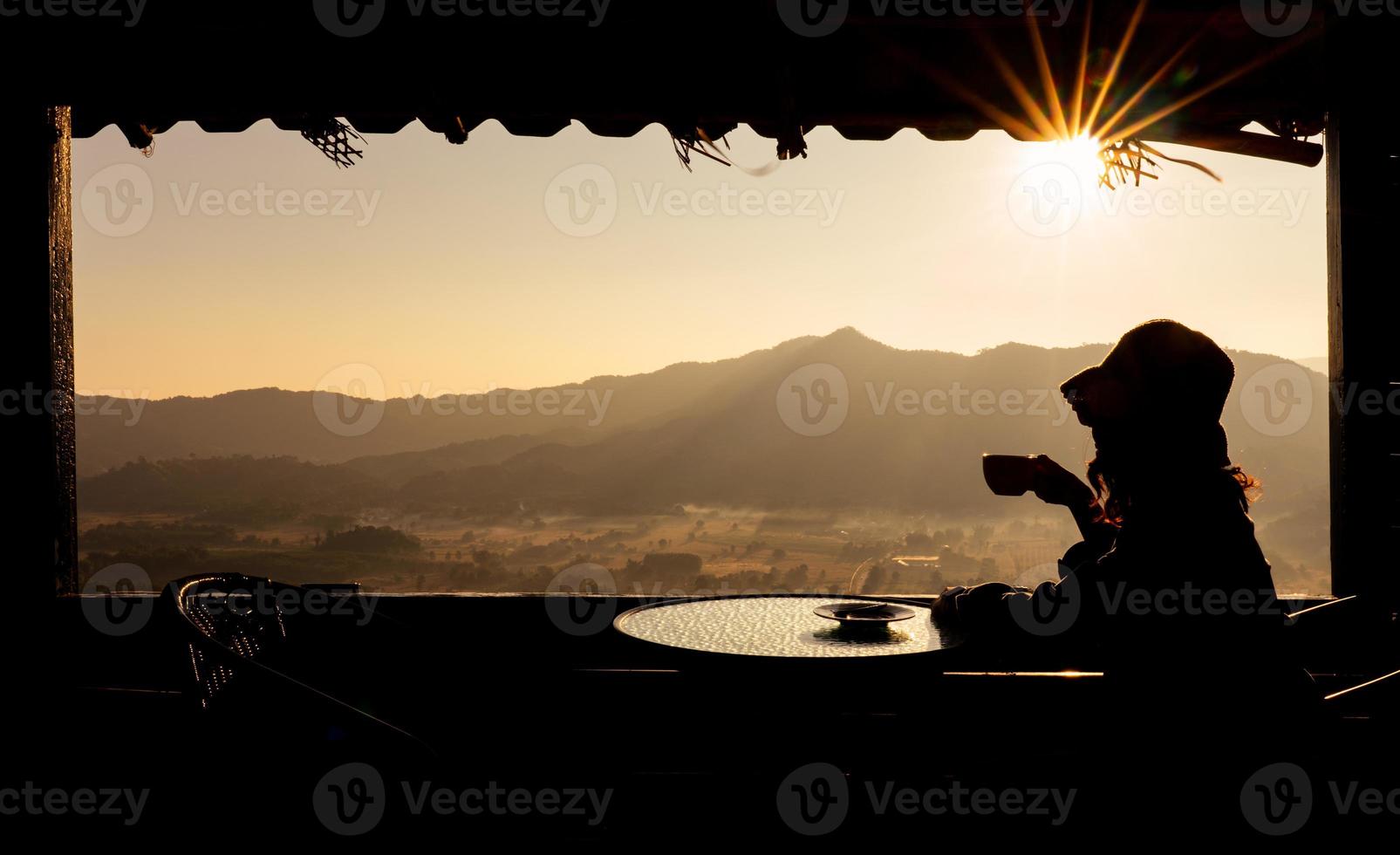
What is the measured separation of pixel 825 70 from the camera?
2.81 metres

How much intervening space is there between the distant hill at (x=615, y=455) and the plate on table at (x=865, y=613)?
2717 centimetres

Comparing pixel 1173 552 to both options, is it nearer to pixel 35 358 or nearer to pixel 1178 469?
pixel 1178 469

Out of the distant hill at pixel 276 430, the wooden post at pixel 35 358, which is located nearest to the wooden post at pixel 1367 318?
the wooden post at pixel 35 358

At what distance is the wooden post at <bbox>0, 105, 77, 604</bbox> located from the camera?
105 inches

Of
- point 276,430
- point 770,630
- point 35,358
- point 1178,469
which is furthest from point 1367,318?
point 276,430

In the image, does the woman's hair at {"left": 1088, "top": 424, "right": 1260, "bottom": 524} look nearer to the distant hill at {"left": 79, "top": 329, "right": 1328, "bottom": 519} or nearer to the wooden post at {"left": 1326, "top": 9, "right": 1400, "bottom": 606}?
the wooden post at {"left": 1326, "top": 9, "right": 1400, "bottom": 606}

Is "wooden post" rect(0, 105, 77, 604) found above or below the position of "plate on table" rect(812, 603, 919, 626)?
above

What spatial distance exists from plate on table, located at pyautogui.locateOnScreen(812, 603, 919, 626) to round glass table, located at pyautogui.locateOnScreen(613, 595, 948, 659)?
0.09ft

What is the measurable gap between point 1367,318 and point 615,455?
34.9 meters

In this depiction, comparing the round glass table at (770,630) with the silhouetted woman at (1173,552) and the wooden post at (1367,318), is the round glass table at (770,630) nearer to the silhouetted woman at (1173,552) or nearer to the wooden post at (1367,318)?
the silhouetted woman at (1173,552)

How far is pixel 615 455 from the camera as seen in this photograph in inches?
1457

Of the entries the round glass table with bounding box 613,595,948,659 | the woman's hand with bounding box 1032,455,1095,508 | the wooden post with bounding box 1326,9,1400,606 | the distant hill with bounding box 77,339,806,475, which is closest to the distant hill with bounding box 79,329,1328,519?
the distant hill with bounding box 77,339,806,475

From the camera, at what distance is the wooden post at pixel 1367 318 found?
2592 millimetres

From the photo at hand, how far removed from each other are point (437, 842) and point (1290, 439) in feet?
127
